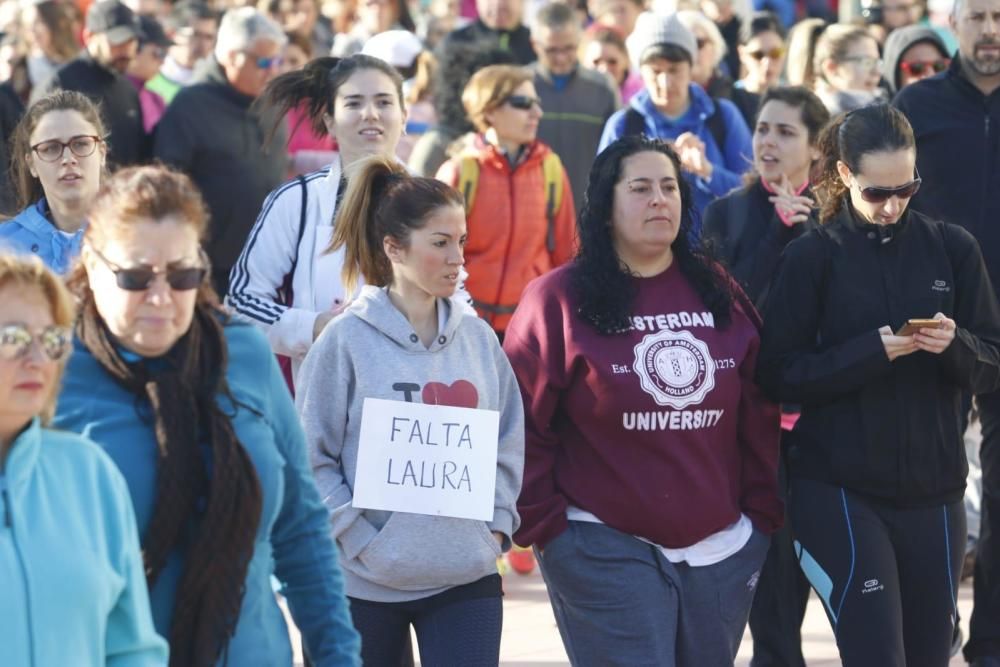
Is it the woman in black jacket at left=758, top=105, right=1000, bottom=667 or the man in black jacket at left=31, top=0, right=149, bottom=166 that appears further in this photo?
the man in black jacket at left=31, top=0, right=149, bottom=166

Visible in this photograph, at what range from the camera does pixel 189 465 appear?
11.4 feet

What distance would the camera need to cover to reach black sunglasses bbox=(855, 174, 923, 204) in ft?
17.3

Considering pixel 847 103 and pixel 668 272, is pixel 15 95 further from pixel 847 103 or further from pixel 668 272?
pixel 668 272

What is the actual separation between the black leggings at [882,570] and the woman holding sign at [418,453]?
0.98 m

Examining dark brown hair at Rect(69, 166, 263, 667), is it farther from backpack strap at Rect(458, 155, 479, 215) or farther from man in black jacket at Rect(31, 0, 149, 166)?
man in black jacket at Rect(31, 0, 149, 166)

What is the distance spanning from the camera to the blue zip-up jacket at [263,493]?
3488 millimetres

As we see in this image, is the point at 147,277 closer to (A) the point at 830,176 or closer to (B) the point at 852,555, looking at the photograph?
(B) the point at 852,555

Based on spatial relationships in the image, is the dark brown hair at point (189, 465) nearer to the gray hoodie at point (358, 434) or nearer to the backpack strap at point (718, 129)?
the gray hoodie at point (358, 434)

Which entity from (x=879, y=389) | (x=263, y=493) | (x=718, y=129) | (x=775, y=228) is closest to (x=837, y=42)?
(x=718, y=129)

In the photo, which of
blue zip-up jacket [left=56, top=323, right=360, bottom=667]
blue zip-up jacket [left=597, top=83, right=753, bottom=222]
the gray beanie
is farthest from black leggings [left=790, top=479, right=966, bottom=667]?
the gray beanie

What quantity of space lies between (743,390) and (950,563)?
2.62 ft

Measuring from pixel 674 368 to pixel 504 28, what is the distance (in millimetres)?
6795

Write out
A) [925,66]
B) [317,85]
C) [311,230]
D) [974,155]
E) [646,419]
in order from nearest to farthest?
[646,419], [311,230], [317,85], [974,155], [925,66]

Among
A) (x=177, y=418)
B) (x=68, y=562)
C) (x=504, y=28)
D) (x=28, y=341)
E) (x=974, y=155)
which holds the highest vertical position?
(x=504, y=28)
